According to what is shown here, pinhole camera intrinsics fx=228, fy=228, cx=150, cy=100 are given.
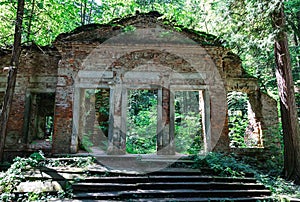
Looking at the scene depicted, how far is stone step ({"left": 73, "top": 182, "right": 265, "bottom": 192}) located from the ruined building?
2544mm

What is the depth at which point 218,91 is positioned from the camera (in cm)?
834

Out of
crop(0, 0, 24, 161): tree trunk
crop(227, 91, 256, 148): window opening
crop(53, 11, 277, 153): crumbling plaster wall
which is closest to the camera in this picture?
crop(0, 0, 24, 161): tree trunk

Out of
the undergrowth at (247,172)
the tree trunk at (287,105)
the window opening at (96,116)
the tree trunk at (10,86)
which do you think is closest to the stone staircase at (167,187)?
the undergrowth at (247,172)

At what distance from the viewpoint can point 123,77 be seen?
8312 mm

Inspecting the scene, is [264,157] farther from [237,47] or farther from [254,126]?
[237,47]

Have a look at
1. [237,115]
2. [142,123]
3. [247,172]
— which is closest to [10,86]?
[247,172]

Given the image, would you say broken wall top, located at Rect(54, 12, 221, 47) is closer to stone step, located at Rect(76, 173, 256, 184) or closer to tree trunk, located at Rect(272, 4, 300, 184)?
tree trunk, located at Rect(272, 4, 300, 184)

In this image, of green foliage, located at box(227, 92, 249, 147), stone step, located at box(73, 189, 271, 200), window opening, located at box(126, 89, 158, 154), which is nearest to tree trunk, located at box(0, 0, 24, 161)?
stone step, located at box(73, 189, 271, 200)

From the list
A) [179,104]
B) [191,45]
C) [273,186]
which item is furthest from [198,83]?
[179,104]

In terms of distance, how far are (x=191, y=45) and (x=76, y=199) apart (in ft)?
20.6

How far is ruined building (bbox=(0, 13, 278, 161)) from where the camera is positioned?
314 inches

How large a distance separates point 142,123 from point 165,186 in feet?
29.4

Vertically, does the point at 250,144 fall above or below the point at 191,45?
below

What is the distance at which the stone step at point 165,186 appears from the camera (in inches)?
199
